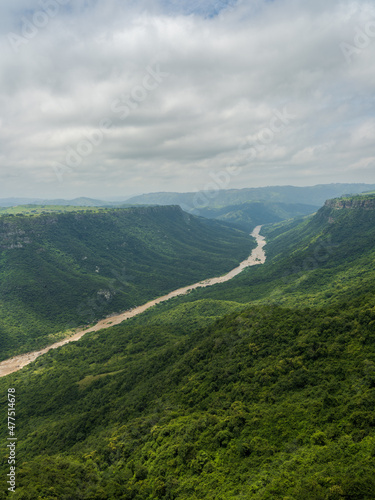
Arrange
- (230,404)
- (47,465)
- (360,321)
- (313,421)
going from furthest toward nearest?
(360,321) → (230,404) → (47,465) → (313,421)

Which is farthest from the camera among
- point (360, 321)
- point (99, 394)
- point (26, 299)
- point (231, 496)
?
point (26, 299)

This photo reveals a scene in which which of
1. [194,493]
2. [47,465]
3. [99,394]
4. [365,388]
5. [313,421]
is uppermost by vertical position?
[365,388]

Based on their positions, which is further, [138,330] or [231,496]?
[138,330]

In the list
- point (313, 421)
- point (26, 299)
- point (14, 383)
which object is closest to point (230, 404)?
point (313, 421)

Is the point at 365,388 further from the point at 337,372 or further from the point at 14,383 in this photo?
the point at 14,383

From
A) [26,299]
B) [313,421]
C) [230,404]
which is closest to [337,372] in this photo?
[313,421]

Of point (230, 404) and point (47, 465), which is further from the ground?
point (230, 404)
